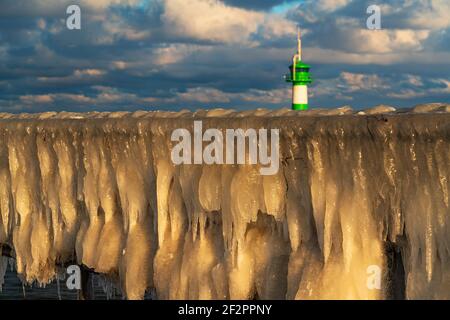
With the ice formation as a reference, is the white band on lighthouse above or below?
above

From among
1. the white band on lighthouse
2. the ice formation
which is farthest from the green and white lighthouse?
the ice formation

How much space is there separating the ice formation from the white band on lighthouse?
5022 cm

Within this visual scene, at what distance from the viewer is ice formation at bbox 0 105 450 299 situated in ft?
27.6

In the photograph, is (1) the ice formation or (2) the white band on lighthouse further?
(2) the white band on lighthouse

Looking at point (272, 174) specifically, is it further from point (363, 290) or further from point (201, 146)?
point (363, 290)

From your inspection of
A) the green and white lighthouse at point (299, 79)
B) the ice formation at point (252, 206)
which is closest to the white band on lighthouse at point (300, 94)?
the green and white lighthouse at point (299, 79)

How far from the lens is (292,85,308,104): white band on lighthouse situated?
62.5 metres

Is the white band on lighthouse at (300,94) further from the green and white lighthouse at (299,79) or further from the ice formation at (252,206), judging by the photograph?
the ice formation at (252,206)

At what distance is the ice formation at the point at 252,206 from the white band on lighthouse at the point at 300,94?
165ft

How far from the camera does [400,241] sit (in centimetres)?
872

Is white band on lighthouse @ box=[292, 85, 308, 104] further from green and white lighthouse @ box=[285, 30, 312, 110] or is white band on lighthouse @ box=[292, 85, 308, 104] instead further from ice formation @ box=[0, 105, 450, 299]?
ice formation @ box=[0, 105, 450, 299]

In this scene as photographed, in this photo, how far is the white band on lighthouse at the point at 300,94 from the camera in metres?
62.5
